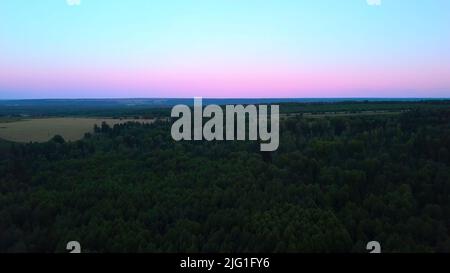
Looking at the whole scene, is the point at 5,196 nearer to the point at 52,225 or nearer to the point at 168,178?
the point at 52,225

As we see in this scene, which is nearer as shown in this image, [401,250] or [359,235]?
[401,250]
